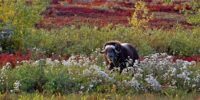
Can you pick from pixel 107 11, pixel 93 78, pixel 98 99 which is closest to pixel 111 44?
pixel 93 78

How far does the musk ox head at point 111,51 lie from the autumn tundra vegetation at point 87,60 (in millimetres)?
73

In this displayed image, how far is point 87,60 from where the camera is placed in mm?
15750

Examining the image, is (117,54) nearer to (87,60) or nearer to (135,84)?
(87,60)

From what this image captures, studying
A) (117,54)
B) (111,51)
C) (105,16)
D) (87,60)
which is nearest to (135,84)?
(87,60)

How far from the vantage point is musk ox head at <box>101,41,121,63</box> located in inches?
644

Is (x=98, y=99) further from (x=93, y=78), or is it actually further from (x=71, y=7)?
(x=71, y=7)

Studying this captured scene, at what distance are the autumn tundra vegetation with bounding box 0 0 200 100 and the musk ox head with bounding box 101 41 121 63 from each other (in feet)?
0.24

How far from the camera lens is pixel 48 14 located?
57344mm

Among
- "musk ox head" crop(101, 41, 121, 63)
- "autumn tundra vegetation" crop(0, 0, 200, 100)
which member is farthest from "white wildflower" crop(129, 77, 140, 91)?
"musk ox head" crop(101, 41, 121, 63)

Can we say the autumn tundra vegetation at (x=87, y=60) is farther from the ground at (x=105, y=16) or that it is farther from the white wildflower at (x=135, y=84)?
the ground at (x=105, y=16)

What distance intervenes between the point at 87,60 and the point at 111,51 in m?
0.95

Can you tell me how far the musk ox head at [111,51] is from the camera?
16359mm

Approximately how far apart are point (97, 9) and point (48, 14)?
22.9ft

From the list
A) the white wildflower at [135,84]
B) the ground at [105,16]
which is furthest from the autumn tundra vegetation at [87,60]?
the ground at [105,16]
